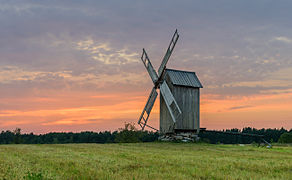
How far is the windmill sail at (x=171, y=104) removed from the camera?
116 feet

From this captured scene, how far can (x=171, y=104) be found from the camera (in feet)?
119

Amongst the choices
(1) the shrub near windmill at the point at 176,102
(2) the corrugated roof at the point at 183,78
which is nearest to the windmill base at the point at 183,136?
(1) the shrub near windmill at the point at 176,102

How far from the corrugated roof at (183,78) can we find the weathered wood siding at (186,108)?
1.69ft

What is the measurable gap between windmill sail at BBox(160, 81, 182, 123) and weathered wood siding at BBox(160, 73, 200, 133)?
66 cm

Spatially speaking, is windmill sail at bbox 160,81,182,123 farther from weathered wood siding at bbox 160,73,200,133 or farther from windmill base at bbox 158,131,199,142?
windmill base at bbox 158,131,199,142

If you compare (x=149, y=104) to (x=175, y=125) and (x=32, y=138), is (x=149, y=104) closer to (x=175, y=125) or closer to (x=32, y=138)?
(x=175, y=125)

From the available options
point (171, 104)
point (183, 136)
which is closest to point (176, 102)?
point (171, 104)

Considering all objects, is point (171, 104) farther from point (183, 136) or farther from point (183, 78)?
point (183, 136)

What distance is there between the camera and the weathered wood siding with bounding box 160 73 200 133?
121 ft

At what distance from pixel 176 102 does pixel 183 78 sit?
3.63m

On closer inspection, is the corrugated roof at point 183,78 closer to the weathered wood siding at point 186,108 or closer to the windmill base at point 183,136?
the weathered wood siding at point 186,108

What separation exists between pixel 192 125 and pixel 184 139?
2052 millimetres

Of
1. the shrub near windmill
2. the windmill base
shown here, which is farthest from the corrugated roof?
the windmill base

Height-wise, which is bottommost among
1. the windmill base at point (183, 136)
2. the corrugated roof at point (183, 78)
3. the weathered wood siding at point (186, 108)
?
the windmill base at point (183, 136)
